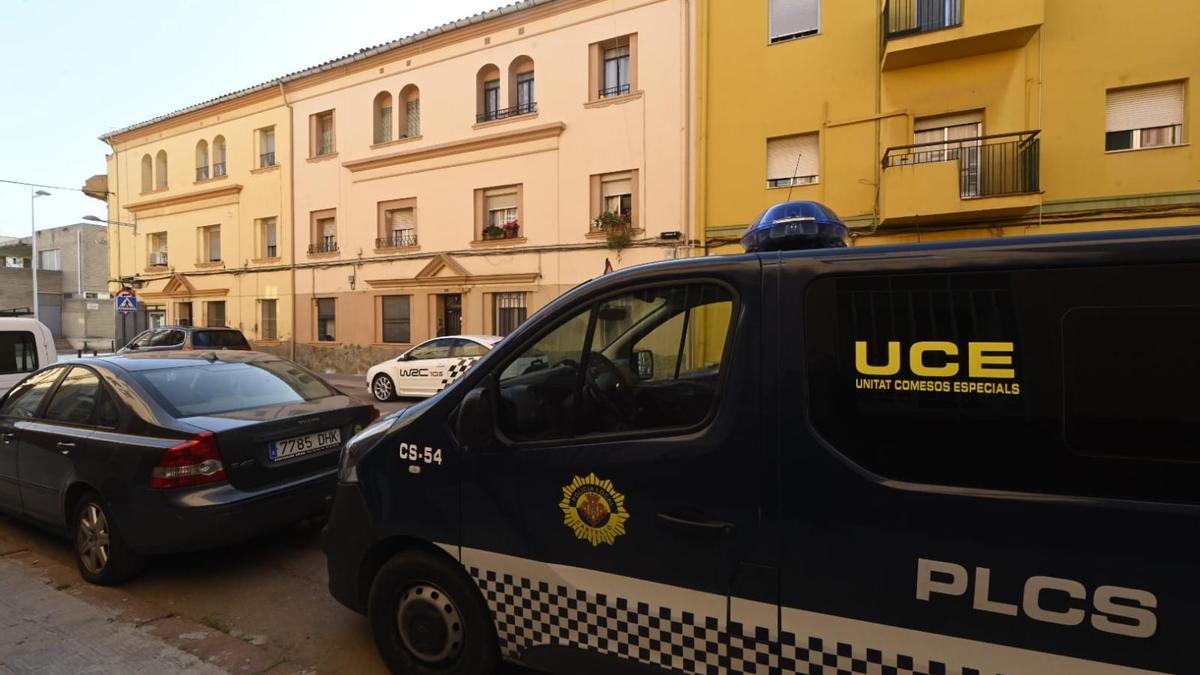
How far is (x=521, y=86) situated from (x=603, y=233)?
494 centimetres

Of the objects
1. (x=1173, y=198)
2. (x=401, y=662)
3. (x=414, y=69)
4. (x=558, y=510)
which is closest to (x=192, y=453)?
(x=401, y=662)

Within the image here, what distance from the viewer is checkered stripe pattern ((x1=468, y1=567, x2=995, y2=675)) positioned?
5.89ft

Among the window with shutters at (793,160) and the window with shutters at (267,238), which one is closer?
the window with shutters at (793,160)

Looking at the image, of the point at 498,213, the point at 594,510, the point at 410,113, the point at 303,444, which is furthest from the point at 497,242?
the point at 594,510

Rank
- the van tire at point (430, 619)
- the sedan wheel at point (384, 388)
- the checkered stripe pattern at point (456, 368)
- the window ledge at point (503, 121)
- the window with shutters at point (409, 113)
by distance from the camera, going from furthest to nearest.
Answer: the window with shutters at point (409, 113)
the window ledge at point (503, 121)
the sedan wheel at point (384, 388)
the checkered stripe pattern at point (456, 368)
the van tire at point (430, 619)

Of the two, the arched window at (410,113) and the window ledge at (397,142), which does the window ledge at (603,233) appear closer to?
the window ledge at (397,142)

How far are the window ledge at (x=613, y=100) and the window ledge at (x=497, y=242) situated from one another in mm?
3682

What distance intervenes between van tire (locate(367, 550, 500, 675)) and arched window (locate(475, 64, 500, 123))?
49.9ft

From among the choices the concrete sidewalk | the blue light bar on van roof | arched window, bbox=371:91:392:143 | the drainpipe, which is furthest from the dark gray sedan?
the drainpipe

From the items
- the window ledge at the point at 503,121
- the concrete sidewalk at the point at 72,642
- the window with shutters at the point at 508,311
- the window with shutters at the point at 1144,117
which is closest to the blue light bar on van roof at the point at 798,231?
the concrete sidewalk at the point at 72,642

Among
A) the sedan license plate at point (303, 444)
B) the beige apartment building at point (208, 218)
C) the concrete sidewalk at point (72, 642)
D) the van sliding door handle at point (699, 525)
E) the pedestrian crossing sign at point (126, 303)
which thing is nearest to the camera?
the van sliding door handle at point (699, 525)

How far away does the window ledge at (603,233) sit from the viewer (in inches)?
551

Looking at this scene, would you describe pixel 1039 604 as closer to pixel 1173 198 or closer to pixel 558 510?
pixel 558 510

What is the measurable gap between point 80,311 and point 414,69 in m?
36.7
